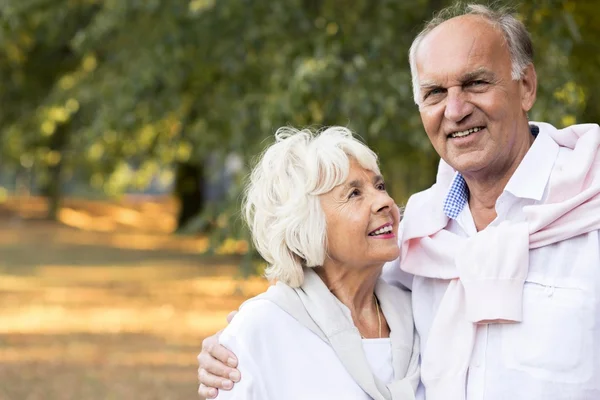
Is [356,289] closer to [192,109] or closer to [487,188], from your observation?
[487,188]

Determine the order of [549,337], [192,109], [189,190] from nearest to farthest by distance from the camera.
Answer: [549,337] < [192,109] < [189,190]

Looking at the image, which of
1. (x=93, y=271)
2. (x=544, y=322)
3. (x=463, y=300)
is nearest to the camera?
(x=544, y=322)

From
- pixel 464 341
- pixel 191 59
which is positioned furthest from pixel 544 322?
pixel 191 59

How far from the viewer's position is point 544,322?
2842 millimetres

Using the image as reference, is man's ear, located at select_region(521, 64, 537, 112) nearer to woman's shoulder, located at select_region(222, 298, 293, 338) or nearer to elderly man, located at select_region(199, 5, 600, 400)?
elderly man, located at select_region(199, 5, 600, 400)

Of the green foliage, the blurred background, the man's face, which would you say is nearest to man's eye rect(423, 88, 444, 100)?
the man's face

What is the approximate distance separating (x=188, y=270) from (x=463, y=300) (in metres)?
16.2

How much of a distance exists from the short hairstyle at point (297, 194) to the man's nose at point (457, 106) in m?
0.29

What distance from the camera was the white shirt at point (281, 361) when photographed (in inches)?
115

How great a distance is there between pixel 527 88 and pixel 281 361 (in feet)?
3.76

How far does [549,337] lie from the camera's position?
111 inches

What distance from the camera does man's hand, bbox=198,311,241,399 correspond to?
2932 millimetres

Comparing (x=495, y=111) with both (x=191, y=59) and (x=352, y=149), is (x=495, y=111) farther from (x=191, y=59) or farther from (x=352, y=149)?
(x=191, y=59)

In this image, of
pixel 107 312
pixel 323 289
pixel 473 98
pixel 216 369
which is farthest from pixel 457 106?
pixel 107 312
